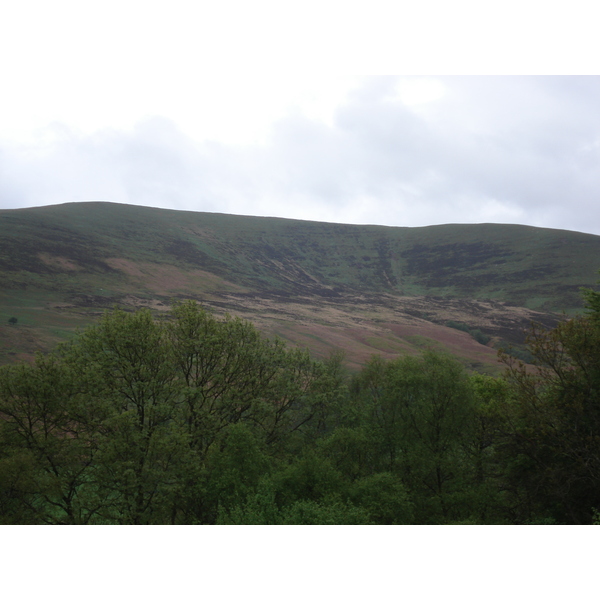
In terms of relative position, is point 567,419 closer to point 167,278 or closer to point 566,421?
→ point 566,421

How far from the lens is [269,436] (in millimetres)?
26828

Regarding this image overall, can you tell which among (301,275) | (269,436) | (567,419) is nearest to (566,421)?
(567,419)

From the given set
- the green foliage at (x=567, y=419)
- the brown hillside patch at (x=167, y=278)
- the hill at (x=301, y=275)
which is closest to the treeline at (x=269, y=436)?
the green foliage at (x=567, y=419)

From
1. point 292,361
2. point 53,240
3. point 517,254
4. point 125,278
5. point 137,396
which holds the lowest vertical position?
point 137,396

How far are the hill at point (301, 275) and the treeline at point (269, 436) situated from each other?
8944 mm

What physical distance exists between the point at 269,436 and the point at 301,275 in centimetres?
11845

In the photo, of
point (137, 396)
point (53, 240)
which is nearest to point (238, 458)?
point (137, 396)

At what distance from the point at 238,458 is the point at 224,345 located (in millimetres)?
6978

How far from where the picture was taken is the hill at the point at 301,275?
234ft

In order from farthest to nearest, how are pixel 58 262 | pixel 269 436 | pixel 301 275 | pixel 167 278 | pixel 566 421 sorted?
pixel 301 275 → pixel 167 278 → pixel 58 262 → pixel 269 436 → pixel 566 421

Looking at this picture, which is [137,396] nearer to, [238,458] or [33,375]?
[33,375]

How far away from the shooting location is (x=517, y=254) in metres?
156

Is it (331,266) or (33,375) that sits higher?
(331,266)

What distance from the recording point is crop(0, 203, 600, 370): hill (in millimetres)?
71188
